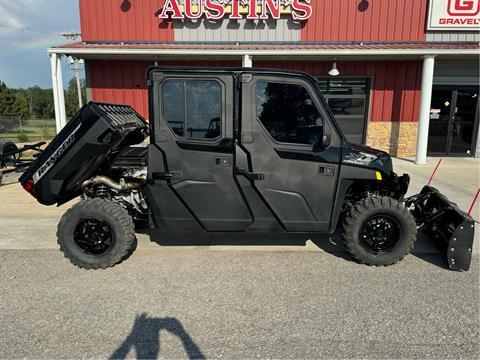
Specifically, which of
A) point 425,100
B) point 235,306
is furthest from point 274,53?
point 235,306

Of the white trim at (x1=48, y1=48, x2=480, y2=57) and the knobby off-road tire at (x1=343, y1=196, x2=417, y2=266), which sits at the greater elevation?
the white trim at (x1=48, y1=48, x2=480, y2=57)

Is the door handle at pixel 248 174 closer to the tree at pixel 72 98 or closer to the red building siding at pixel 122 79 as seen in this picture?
the red building siding at pixel 122 79

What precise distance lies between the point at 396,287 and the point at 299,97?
2.23 m

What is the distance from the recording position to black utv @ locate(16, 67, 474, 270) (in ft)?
12.1

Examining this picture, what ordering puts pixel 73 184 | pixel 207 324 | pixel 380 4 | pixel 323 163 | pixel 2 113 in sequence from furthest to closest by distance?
pixel 2 113 → pixel 380 4 → pixel 73 184 → pixel 323 163 → pixel 207 324

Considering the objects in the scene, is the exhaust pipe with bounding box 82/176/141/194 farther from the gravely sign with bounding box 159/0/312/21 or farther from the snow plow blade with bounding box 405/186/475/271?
the gravely sign with bounding box 159/0/312/21

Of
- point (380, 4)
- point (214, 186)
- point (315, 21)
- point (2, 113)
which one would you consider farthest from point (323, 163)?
point (2, 113)

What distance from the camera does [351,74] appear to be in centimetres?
1209

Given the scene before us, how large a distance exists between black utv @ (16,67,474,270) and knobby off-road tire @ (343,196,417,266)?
0.01 metres

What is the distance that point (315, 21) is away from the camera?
1180 centimetres

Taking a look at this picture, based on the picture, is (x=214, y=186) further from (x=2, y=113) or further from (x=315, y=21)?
(x=2, y=113)

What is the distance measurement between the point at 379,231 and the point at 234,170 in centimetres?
184

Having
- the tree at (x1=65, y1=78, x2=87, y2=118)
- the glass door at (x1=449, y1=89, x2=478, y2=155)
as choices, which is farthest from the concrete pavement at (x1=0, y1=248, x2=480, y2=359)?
the tree at (x1=65, y1=78, x2=87, y2=118)

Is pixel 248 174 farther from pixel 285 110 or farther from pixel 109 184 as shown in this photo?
pixel 109 184
